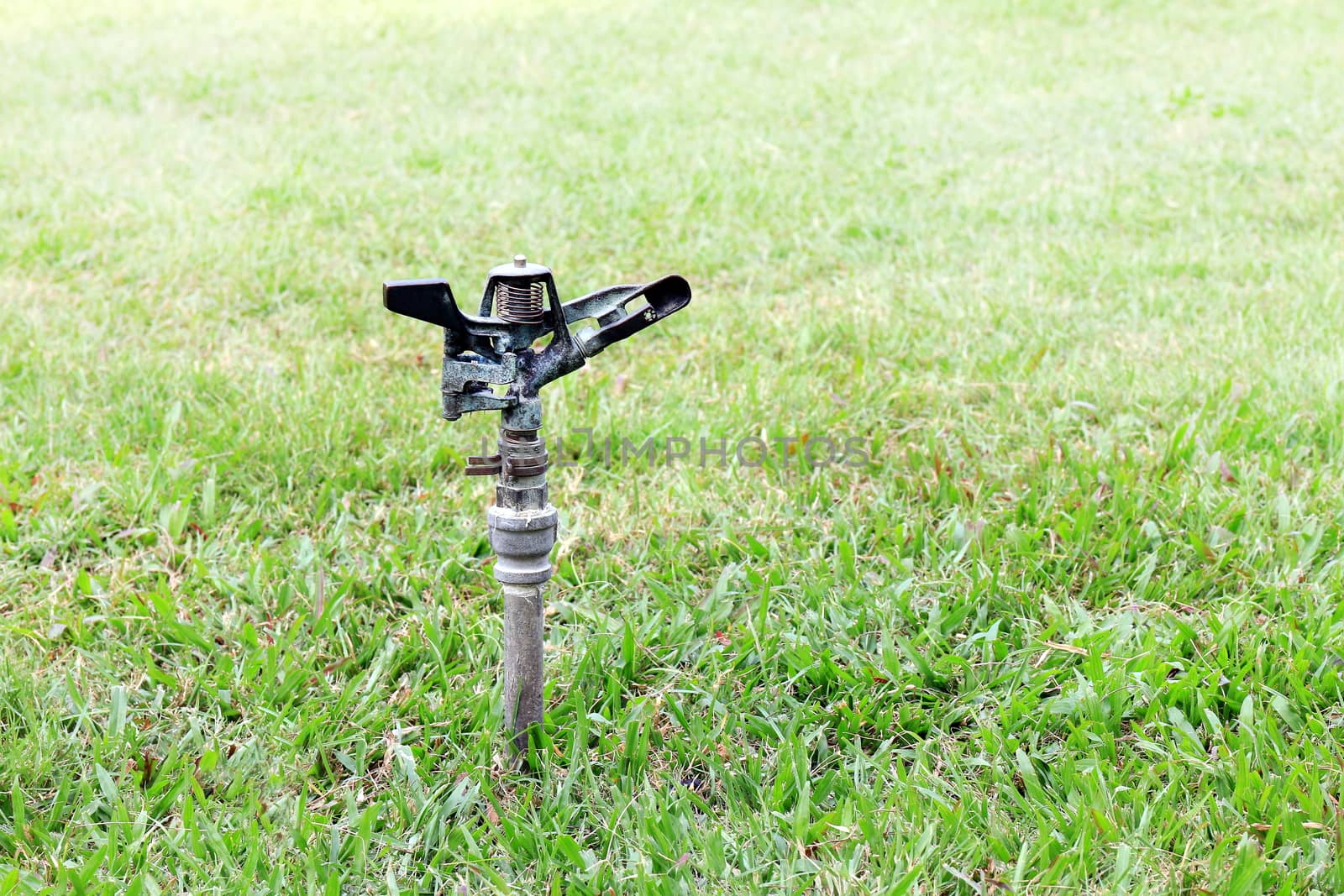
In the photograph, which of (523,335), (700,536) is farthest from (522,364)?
(700,536)

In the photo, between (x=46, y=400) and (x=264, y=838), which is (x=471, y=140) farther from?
(x=264, y=838)

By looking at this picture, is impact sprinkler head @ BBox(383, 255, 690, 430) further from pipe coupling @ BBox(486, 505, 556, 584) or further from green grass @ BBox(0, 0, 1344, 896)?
green grass @ BBox(0, 0, 1344, 896)

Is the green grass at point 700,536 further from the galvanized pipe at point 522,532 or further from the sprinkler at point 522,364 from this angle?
the sprinkler at point 522,364

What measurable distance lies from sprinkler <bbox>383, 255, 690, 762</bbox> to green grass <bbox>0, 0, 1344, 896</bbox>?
0.48 metres

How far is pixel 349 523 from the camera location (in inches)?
112

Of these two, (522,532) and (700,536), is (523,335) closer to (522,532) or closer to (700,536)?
(522,532)

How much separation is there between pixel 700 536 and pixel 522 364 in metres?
1.11

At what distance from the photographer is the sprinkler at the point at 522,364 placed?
5.58 ft

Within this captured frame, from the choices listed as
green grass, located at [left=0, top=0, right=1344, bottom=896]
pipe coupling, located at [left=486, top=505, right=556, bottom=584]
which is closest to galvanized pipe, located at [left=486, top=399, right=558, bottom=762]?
pipe coupling, located at [left=486, top=505, right=556, bottom=584]

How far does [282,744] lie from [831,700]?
106 cm

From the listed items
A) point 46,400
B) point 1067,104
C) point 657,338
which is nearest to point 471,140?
point 657,338

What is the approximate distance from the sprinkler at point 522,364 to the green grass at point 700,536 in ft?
1.58

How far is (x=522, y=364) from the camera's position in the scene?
175cm

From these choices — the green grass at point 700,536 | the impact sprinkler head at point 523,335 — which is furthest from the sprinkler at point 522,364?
the green grass at point 700,536
